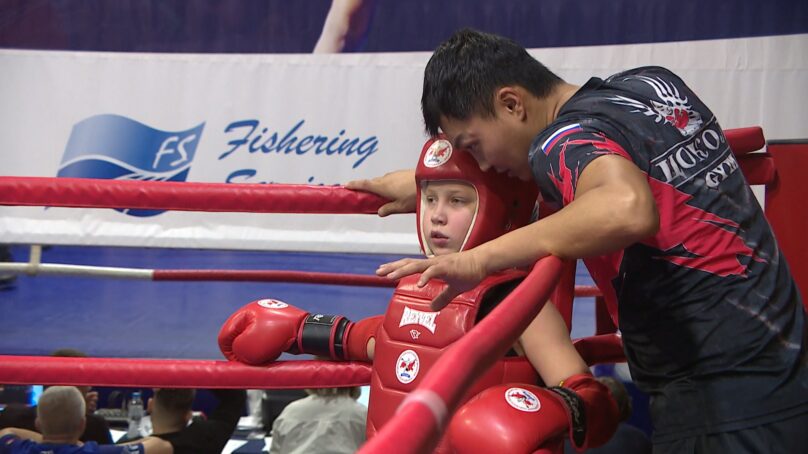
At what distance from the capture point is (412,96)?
13.4 feet

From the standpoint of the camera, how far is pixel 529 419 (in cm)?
114

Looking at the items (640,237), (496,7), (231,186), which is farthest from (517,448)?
(496,7)

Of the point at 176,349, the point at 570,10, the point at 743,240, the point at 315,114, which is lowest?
the point at 176,349

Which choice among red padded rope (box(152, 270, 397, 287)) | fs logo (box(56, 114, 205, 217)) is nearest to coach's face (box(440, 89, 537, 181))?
red padded rope (box(152, 270, 397, 287))

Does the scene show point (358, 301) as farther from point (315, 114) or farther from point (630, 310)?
point (630, 310)

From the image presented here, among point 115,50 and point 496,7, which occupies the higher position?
point 496,7

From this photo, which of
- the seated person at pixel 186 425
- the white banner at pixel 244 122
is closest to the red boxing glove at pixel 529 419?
the seated person at pixel 186 425

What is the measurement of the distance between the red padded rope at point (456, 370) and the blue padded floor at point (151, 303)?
3.59 metres

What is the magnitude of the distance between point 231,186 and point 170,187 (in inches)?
4.4

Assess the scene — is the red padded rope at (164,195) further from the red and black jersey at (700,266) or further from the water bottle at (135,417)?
the water bottle at (135,417)

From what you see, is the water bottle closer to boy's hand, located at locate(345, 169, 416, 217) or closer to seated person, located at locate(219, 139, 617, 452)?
seated person, located at locate(219, 139, 617, 452)

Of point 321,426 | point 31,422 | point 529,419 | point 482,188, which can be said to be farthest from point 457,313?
point 31,422

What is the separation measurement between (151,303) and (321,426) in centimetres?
229

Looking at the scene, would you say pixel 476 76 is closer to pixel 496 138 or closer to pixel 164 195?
pixel 496 138
